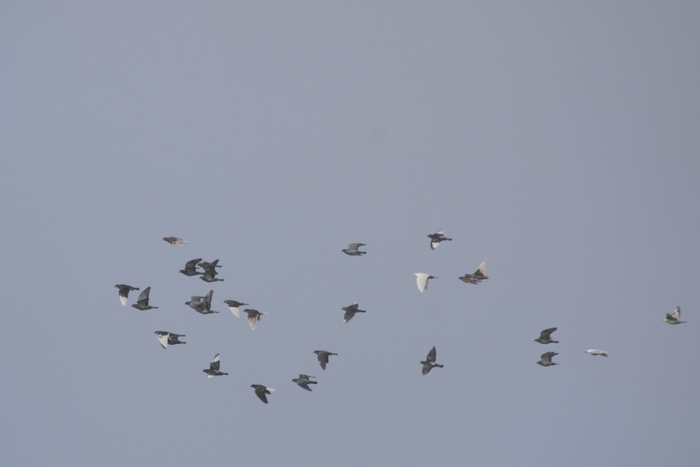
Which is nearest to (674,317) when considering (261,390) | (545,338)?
(545,338)

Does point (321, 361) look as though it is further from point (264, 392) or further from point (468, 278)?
point (468, 278)

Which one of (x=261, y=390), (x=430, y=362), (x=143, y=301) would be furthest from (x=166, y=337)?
(x=430, y=362)

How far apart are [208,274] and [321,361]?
9.59m

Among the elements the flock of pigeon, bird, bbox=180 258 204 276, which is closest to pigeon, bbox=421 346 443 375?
the flock of pigeon

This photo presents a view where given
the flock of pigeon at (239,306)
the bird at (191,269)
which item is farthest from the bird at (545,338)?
the bird at (191,269)

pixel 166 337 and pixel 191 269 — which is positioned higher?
pixel 191 269

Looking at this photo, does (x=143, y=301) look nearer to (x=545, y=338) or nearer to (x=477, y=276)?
(x=477, y=276)

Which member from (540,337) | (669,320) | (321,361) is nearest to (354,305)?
(321,361)

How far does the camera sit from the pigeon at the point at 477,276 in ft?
311

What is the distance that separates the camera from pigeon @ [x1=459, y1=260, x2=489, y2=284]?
94750 millimetres

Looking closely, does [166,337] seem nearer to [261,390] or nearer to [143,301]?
[143,301]

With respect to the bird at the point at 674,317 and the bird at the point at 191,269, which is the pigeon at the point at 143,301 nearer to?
the bird at the point at 191,269

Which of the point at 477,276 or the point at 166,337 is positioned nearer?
the point at 477,276

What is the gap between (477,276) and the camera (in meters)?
95.2
